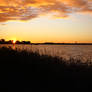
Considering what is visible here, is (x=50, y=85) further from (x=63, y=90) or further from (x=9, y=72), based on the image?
(x=9, y=72)

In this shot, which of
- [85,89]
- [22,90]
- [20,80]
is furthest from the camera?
[20,80]

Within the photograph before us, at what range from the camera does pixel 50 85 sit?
6.14m

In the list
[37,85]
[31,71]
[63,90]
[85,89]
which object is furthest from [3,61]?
[85,89]

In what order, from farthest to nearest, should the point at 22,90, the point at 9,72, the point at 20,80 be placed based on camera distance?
1. the point at 9,72
2. the point at 20,80
3. the point at 22,90

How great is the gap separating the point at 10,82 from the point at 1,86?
54 cm

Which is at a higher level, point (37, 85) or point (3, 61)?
point (3, 61)

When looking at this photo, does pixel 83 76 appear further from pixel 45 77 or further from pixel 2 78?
pixel 2 78

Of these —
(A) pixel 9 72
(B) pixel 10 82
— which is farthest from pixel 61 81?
(A) pixel 9 72

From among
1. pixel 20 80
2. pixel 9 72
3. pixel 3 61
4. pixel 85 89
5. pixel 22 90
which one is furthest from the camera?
pixel 3 61

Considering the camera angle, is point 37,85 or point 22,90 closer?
point 22,90

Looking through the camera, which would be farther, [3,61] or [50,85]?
[3,61]

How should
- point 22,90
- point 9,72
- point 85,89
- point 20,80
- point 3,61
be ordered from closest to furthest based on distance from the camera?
point 22,90, point 85,89, point 20,80, point 9,72, point 3,61

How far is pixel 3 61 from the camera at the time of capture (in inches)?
370

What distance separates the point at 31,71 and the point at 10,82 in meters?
1.61
